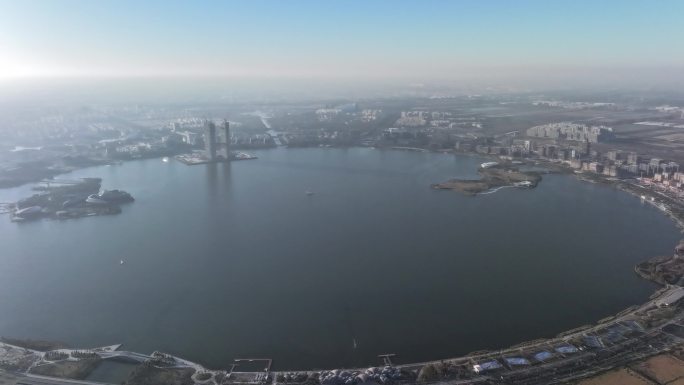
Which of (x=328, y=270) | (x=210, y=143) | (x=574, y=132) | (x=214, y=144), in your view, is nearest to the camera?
(x=328, y=270)

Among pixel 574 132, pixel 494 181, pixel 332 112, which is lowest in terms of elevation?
pixel 494 181

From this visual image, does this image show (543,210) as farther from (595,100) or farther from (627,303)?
(595,100)

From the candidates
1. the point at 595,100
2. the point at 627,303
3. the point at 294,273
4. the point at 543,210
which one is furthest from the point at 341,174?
the point at 595,100

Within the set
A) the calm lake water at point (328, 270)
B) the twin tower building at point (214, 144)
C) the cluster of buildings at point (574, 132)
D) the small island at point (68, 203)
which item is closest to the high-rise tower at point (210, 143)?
the twin tower building at point (214, 144)

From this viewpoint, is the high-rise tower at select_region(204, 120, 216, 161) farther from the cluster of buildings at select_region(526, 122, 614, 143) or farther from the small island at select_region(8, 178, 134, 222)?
the cluster of buildings at select_region(526, 122, 614, 143)

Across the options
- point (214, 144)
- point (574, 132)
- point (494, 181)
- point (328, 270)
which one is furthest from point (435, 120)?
point (328, 270)

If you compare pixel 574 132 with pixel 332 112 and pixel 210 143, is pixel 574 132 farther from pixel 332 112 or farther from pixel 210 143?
pixel 210 143

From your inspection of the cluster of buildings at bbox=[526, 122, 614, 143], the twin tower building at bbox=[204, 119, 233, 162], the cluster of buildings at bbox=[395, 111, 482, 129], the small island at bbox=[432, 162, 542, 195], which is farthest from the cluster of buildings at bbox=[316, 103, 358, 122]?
the small island at bbox=[432, 162, 542, 195]
